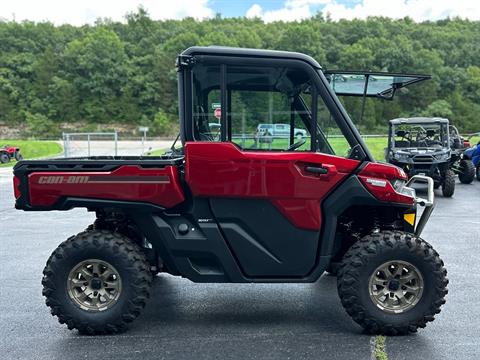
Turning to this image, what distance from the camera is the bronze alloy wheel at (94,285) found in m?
3.78

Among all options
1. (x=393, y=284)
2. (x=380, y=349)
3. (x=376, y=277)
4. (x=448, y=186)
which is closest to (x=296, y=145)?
(x=376, y=277)

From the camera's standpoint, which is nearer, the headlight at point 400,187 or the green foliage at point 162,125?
the headlight at point 400,187

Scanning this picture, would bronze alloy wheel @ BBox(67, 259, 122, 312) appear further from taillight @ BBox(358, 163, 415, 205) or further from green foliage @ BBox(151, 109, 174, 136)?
green foliage @ BBox(151, 109, 174, 136)

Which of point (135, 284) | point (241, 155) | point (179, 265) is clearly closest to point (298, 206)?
point (241, 155)

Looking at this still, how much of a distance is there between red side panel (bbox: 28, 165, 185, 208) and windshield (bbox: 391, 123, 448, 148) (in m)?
10.0

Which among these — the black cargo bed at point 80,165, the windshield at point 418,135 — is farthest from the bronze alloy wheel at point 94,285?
the windshield at point 418,135

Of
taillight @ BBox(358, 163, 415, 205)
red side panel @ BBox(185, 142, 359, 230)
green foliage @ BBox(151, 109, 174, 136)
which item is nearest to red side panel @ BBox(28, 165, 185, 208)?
red side panel @ BBox(185, 142, 359, 230)

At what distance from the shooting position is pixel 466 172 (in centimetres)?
1421

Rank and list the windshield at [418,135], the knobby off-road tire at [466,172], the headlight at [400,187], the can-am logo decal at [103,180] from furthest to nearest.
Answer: the knobby off-road tire at [466,172]
the windshield at [418,135]
the headlight at [400,187]
the can-am logo decal at [103,180]

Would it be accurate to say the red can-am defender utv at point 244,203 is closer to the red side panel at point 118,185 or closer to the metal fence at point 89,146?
the red side panel at point 118,185

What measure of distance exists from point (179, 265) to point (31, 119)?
75064 mm

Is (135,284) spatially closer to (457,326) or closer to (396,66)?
(457,326)

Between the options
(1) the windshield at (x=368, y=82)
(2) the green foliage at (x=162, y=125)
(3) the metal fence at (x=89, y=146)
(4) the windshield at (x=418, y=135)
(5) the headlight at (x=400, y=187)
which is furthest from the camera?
(2) the green foliage at (x=162, y=125)

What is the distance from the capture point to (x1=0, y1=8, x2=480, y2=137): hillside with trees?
6675 cm
